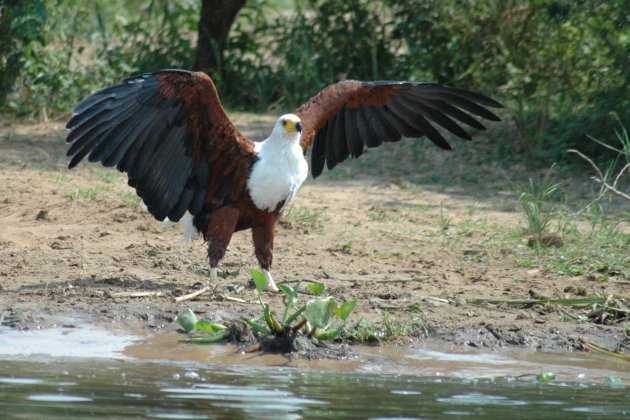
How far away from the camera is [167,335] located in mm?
6020

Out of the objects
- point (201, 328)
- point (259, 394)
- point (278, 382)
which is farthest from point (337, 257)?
point (259, 394)

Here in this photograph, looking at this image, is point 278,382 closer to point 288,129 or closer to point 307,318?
point 307,318

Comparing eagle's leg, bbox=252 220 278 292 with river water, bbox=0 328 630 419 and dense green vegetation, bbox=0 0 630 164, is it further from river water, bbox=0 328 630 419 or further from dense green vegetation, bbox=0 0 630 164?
dense green vegetation, bbox=0 0 630 164

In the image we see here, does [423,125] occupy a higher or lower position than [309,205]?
higher

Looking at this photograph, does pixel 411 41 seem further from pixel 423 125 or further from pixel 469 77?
pixel 423 125

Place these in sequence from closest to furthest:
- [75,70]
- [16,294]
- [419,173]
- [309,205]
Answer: [16,294] < [309,205] < [419,173] < [75,70]

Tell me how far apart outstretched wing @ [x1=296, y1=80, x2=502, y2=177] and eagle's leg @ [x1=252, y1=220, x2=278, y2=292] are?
0.77m

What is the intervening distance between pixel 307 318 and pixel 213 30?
6726 mm

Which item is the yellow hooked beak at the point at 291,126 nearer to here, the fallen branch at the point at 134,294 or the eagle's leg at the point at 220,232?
the eagle's leg at the point at 220,232

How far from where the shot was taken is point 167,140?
6.65m

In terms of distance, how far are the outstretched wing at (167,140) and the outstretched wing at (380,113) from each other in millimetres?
738

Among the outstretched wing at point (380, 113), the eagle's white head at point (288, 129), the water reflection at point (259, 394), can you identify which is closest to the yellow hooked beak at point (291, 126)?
the eagle's white head at point (288, 129)

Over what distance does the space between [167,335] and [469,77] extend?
6.20m

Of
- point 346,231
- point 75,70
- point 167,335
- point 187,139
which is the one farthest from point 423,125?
point 75,70
